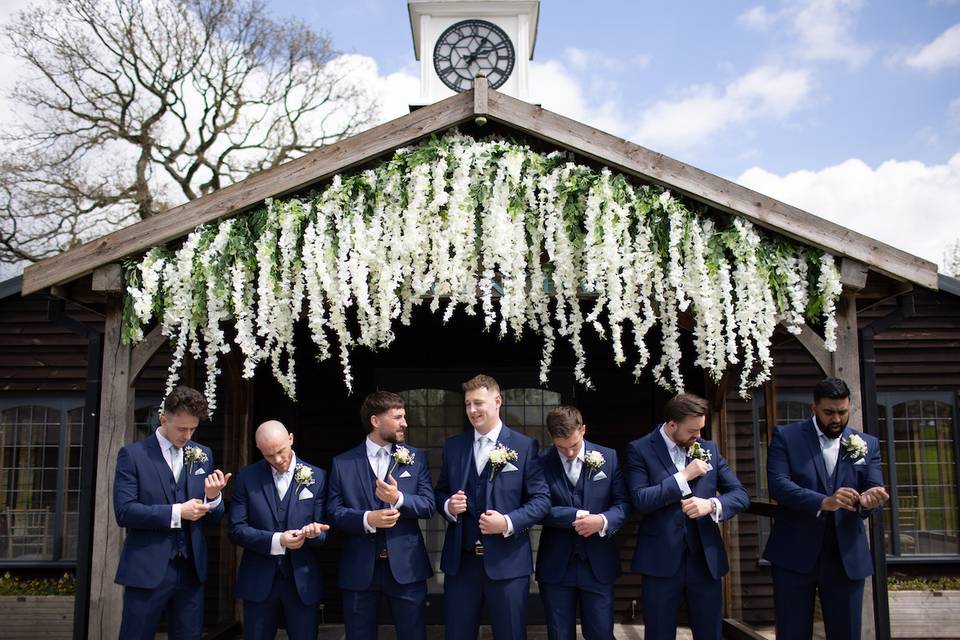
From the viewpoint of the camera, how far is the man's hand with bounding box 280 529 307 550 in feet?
15.7

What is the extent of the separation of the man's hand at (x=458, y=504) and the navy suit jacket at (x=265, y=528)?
2.63ft

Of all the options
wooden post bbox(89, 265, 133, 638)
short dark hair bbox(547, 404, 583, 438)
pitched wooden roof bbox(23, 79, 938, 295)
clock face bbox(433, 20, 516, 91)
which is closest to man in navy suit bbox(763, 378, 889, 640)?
pitched wooden roof bbox(23, 79, 938, 295)

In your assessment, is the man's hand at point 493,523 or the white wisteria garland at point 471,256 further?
the white wisteria garland at point 471,256

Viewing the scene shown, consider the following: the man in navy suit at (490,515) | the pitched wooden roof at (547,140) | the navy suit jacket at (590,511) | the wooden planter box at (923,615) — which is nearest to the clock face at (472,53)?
the pitched wooden roof at (547,140)

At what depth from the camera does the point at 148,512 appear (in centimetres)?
472

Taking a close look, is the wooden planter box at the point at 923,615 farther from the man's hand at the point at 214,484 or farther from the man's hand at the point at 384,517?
the man's hand at the point at 214,484

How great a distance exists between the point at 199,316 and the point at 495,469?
213cm

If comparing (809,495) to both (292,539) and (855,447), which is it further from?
(292,539)

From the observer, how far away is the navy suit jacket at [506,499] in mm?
4875

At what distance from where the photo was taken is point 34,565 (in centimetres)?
901

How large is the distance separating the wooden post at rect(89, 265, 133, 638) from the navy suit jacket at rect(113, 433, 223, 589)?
308 mm

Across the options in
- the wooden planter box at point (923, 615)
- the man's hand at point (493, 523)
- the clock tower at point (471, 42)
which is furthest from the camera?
the clock tower at point (471, 42)

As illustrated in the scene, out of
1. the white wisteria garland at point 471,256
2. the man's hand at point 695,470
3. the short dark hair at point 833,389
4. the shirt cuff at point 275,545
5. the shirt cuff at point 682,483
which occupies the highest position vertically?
the white wisteria garland at point 471,256

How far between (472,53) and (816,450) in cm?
1085
